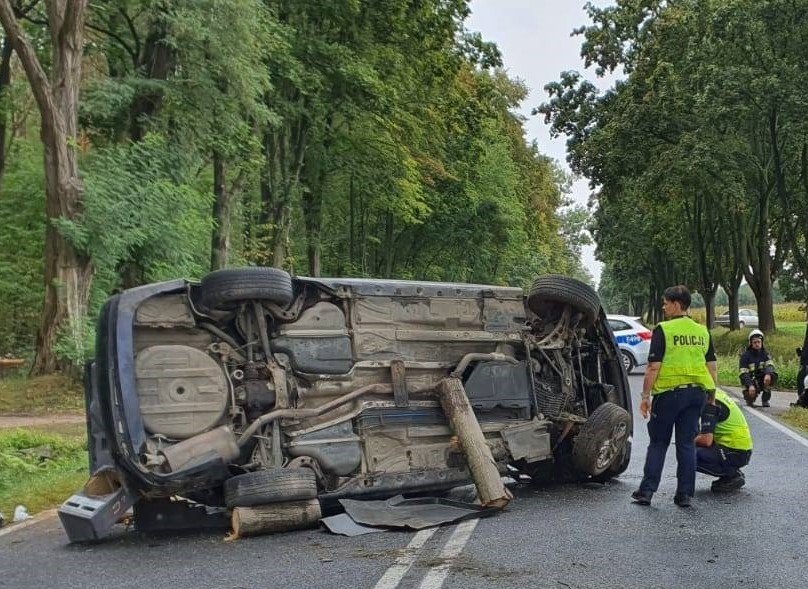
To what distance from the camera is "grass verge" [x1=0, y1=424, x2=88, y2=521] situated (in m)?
8.20

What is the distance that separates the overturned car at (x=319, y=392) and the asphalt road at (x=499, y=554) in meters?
0.38

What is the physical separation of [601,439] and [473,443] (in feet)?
4.50

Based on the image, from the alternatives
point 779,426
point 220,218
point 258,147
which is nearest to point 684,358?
point 779,426

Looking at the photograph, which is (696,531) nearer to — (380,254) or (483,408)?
(483,408)

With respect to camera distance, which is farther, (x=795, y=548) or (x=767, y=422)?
(x=767, y=422)

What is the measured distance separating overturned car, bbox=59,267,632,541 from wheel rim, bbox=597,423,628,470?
0.01 meters

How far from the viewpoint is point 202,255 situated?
20.1 m

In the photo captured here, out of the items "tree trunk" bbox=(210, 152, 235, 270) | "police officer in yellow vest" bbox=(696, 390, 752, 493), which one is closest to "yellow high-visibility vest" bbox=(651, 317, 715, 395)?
"police officer in yellow vest" bbox=(696, 390, 752, 493)

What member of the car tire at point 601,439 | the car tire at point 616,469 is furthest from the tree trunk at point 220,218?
the car tire at point 601,439

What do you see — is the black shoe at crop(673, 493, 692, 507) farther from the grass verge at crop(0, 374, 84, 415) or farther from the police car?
the police car

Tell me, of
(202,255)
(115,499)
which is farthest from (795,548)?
(202,255)

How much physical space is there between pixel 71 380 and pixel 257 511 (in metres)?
11.0

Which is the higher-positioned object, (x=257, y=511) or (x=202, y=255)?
(x=202, y=255)

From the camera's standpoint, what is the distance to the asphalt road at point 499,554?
16.2 ft
